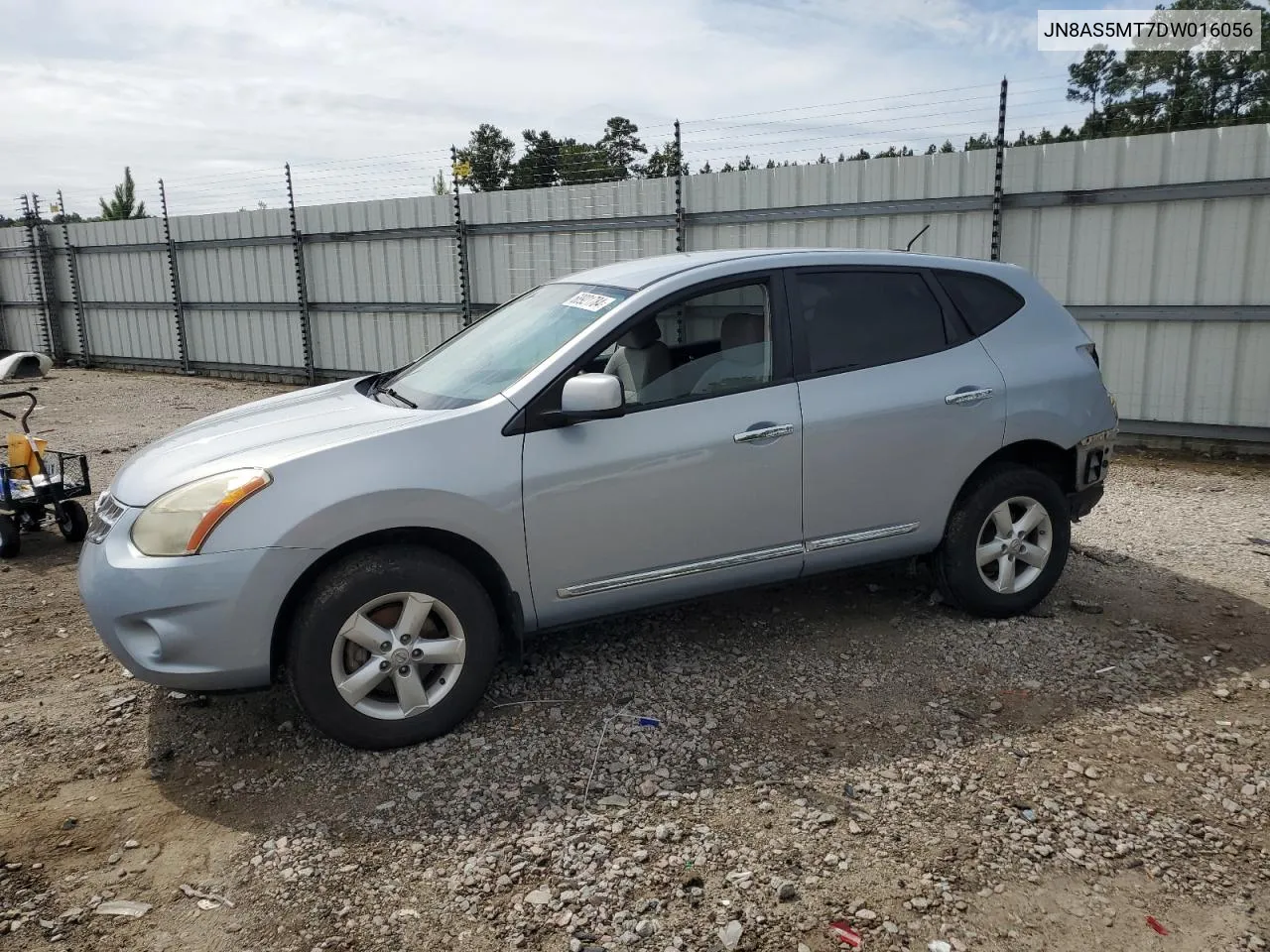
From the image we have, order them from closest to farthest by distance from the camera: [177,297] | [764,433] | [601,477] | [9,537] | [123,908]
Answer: [123,908]
[601,477]
[764,433]
[9,537]
[177,297]

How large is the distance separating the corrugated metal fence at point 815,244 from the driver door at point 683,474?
5.71 meters

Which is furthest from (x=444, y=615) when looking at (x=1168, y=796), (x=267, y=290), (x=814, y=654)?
(x=267, y=290)

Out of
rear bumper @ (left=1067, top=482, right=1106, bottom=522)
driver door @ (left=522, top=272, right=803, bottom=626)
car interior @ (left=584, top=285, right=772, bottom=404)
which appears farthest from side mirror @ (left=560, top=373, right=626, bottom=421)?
rear bumper @ (left=1067, top=482, right=1106, bottom=522)

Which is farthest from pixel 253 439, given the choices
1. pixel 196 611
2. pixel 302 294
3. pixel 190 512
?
pixel 302 294

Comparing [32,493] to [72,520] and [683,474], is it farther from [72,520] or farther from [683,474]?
[683,474]

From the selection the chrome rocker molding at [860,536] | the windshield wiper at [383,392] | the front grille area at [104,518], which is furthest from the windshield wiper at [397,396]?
the chrome rocker molding at [860,536]

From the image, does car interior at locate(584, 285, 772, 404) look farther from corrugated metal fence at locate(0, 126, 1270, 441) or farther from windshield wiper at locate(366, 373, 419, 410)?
corrugated metal fence at locate(0, 126, 1270, 441)

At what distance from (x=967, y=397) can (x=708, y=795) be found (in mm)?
2215

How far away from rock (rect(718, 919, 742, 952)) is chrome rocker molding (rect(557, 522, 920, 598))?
1438 mm

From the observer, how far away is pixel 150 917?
279 centimetres

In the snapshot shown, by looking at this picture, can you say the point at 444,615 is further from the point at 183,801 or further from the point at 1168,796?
the point at 1168,796

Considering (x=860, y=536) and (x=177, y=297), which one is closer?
(x=860, y=536)

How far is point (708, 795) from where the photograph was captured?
3.31 meters

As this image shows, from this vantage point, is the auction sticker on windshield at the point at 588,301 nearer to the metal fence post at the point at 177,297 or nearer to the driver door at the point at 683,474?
the driver door at the point at 683,474
